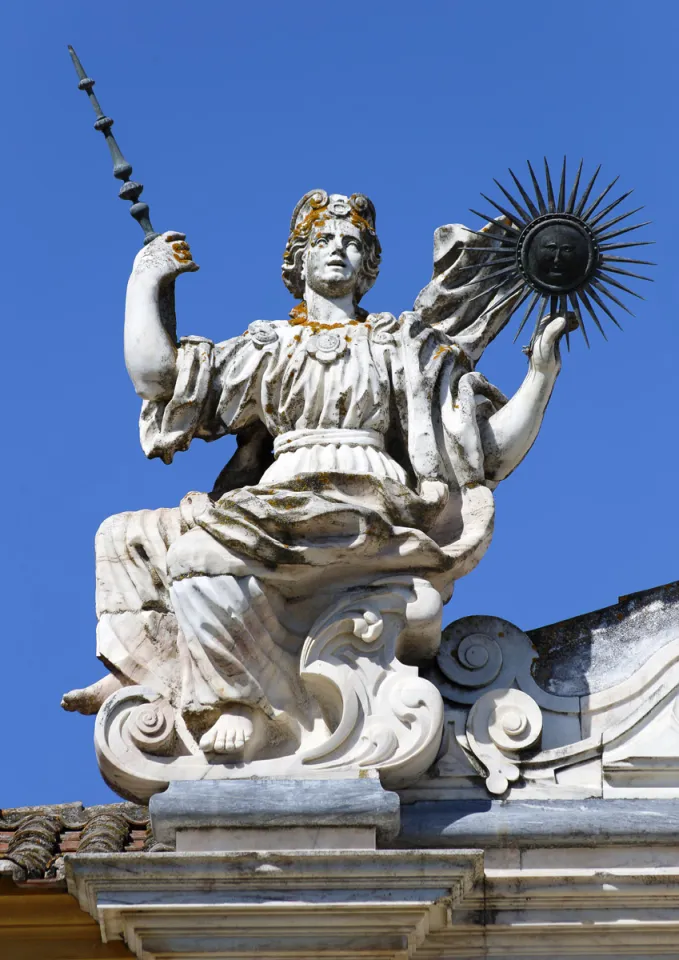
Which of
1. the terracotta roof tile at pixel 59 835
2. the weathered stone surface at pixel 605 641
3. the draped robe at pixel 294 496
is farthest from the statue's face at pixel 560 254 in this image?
the terracotta roof tile at pixel 59 835

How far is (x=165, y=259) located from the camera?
10336 mm

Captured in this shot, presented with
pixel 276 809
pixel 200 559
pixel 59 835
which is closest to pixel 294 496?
pixel 200 559

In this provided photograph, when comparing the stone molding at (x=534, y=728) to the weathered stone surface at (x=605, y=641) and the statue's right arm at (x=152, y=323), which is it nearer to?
the weathered stone surface at (x=605, y=641)

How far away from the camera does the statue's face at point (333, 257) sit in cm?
1066

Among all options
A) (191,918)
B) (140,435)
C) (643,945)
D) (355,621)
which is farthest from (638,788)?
(140,435)

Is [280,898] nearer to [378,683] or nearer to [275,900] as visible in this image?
[275,900]

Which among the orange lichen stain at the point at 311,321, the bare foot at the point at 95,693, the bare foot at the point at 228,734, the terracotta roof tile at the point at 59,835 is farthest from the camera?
the orange lichen stain at the point at 311,321

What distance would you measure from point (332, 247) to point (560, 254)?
3.65 feet

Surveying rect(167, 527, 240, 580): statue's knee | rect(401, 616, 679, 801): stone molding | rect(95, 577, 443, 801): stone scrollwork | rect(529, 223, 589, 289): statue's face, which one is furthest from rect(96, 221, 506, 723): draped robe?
rect(529, 223, 589, 289): statue's face

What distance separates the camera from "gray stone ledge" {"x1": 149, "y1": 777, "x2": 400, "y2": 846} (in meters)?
8.95

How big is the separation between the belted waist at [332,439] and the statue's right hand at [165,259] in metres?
0.92

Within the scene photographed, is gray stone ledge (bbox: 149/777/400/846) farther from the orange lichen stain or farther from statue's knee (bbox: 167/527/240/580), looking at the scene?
the orange lichen stain

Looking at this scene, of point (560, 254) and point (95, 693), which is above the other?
point (560, 254)

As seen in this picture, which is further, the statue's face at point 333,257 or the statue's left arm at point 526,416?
the statue's face at point 333,257
